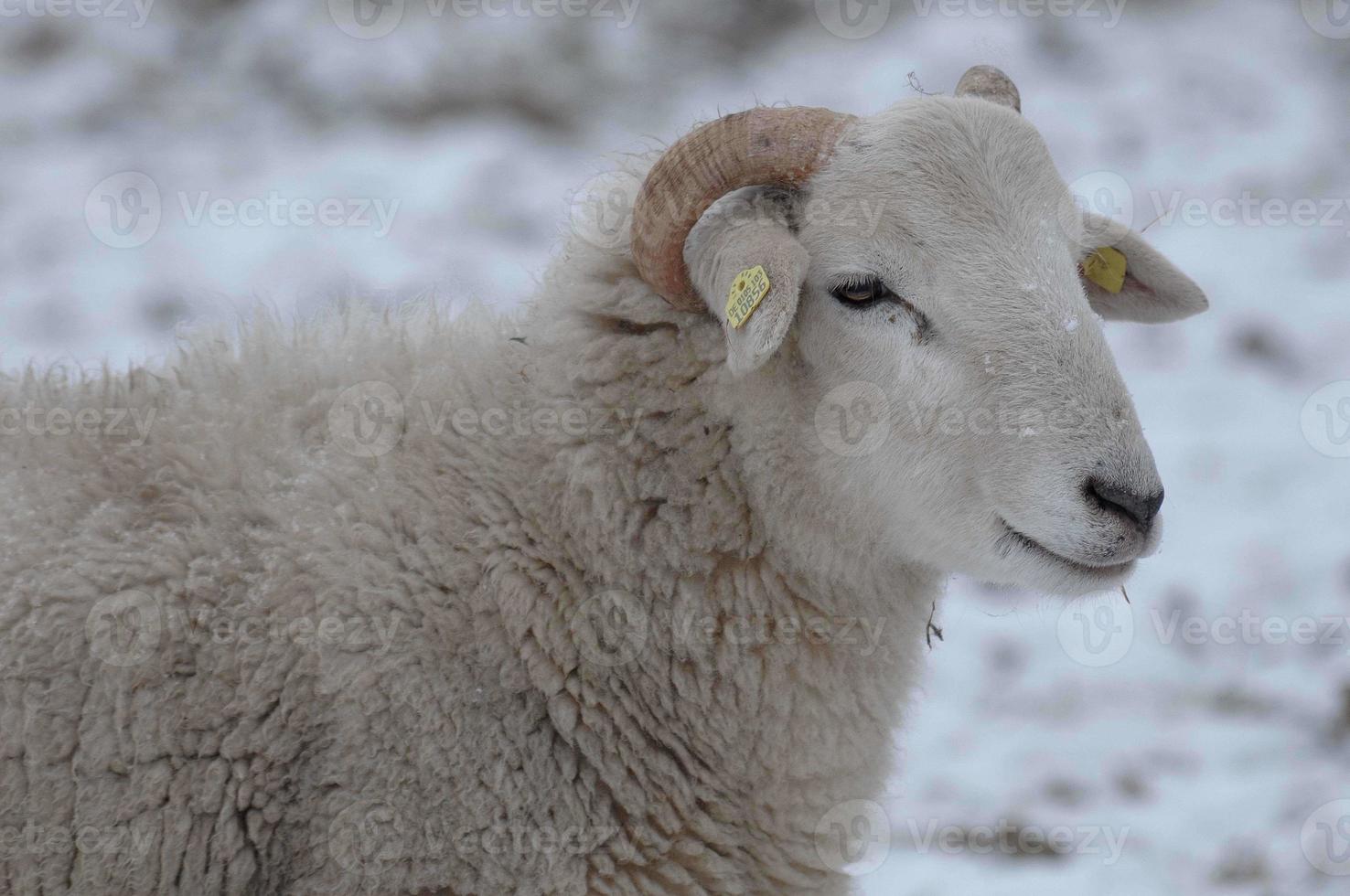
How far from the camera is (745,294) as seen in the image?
2961 millimetres

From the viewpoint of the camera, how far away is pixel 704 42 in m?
12.6

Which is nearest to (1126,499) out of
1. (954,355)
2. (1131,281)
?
(954,355)

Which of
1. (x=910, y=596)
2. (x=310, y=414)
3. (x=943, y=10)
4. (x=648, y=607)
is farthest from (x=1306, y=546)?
(x=943, y=10)

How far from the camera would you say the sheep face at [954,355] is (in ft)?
9.66

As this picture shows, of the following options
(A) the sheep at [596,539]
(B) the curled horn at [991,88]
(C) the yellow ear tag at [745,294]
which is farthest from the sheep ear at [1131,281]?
(C) the yellow ear tag at [745,294]

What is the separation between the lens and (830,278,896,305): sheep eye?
3.17 metres

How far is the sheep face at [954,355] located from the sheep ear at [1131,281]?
→ 0.47 meters

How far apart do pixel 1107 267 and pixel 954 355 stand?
3.41 feet

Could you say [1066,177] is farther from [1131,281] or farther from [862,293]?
[862,293]

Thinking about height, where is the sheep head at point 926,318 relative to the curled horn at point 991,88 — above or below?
below

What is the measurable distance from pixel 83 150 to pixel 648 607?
371 inches

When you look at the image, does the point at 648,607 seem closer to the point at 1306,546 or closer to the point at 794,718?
the point at 794,718

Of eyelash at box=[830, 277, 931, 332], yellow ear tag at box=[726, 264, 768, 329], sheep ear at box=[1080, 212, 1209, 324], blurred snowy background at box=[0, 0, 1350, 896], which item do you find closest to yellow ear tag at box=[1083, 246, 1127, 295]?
sheep ear at box=[1080, 212, 1209, 324]

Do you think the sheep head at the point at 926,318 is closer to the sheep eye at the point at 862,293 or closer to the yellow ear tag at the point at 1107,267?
the sheep eye at the point at 862,293
